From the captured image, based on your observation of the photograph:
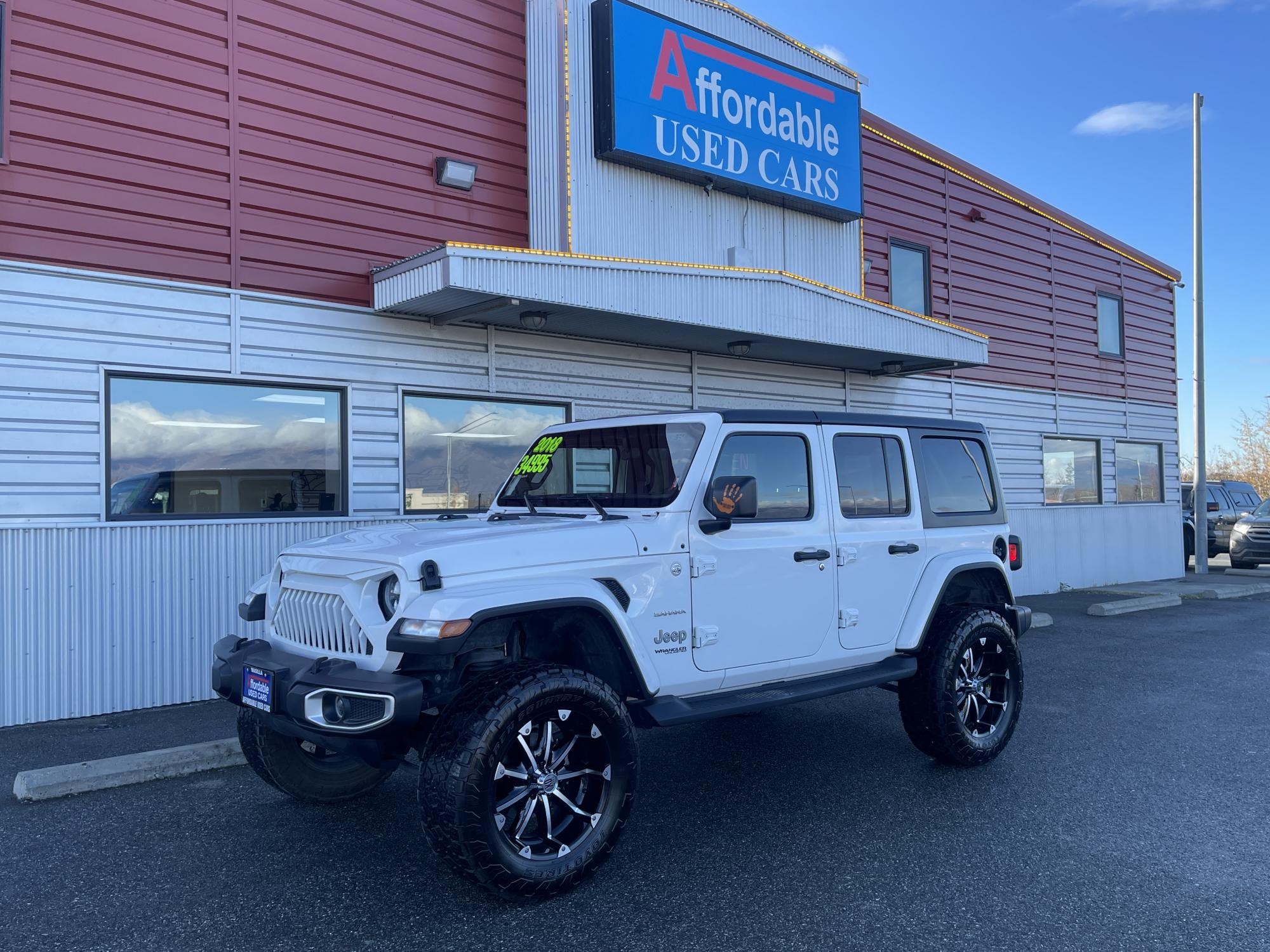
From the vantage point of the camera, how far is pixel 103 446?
7.10 m

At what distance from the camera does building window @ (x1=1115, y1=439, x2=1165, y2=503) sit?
17.4m

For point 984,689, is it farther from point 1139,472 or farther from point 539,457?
point 1139,472

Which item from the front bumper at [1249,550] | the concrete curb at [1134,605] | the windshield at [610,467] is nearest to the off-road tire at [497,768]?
the windshield at [610,467]

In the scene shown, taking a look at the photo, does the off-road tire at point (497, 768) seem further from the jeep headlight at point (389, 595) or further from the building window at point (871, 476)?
the building window at point (871, 476)

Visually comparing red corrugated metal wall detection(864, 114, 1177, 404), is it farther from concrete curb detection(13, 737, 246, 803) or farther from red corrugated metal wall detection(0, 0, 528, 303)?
concrete curb detection(13, 737, 246, 803)

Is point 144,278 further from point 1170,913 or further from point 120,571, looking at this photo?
point 1170,913

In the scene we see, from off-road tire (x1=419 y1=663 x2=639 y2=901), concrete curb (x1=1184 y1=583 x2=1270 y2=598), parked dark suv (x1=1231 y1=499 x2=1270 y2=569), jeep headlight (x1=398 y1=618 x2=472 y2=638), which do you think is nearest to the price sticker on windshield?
off-road tire (x1=419 y1=663 x2=639 y2=901)

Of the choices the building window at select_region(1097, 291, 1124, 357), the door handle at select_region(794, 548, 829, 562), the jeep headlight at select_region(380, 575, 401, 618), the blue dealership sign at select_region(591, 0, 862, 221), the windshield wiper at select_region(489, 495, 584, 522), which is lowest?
the jeep headlight at select_region(380, 575, 401, 618)

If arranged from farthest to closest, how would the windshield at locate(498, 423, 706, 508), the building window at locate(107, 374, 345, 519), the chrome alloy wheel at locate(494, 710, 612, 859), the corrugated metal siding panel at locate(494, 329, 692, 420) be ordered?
the corrugated metal siding panel at locate(494, 329, 692, 420)
the building window at locate(107, 374, 345, 519)
the windshield at locate(498, 423, 706, 508)
the chrome alloy wheel at locate(494, 710, 612, 859)

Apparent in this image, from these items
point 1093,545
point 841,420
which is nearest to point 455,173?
point 841,420

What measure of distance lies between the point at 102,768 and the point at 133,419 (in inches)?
118

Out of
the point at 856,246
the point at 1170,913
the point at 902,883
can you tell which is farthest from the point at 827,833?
the point at 856,246

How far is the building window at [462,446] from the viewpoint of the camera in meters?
8.80

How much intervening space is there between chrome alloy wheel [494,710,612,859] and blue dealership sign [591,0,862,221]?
7.09 meters
